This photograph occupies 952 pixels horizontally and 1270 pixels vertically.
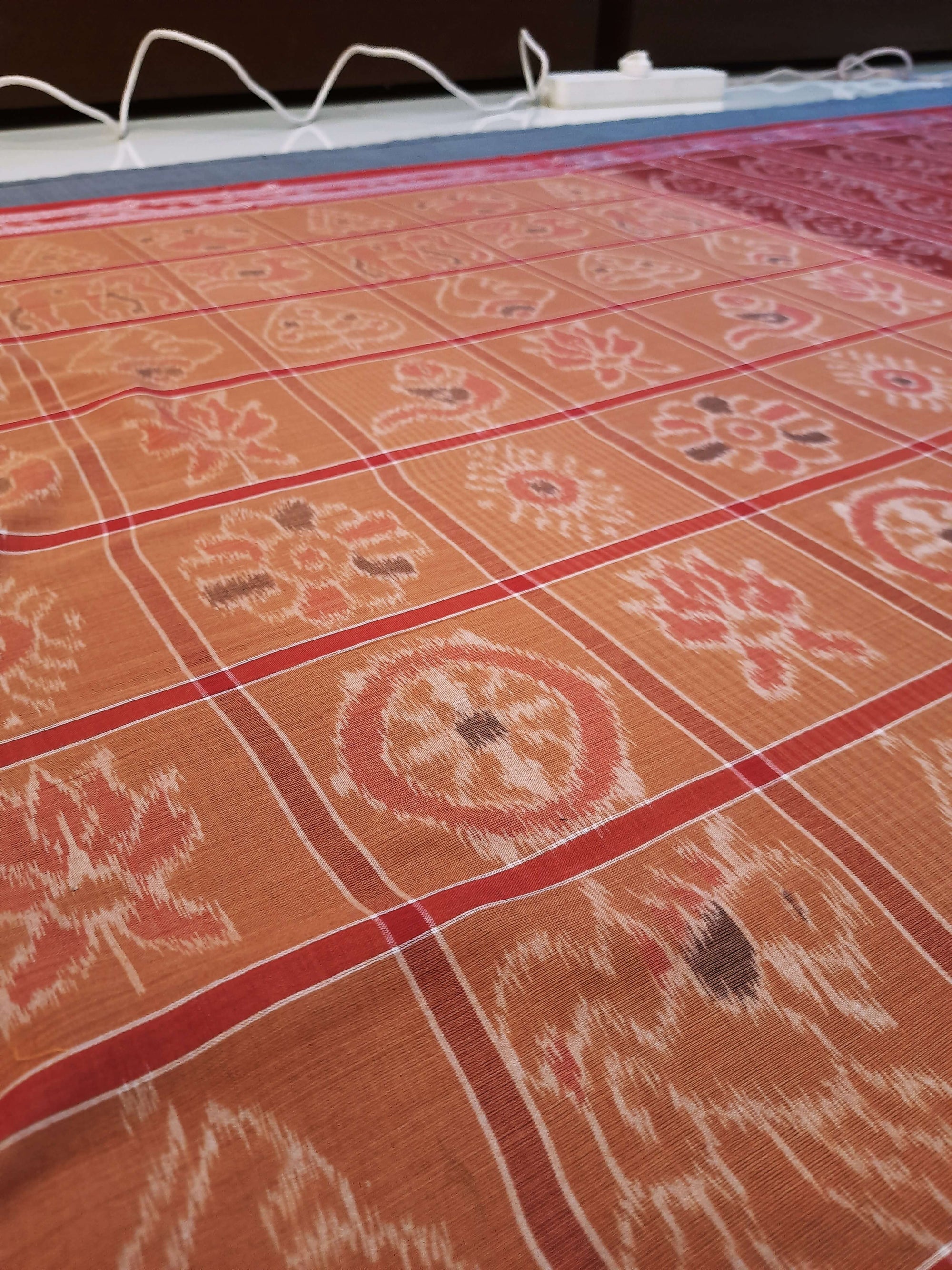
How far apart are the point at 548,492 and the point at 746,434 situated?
0.21 metres

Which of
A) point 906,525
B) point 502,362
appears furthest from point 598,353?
point 906,525

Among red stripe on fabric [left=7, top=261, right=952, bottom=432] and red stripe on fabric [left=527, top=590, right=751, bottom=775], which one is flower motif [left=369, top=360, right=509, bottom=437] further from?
red stripe on fabric [left=527, top=590, right=751, bottom=775]

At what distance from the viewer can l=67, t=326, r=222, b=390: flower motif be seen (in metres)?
0.90

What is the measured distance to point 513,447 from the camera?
31.4 inches

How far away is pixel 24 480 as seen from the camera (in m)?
0.72

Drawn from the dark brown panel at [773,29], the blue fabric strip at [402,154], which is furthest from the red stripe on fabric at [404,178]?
the dark brown panel at [773,29]

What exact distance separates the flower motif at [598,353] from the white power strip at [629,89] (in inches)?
59.7

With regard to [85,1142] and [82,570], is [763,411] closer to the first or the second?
[82,570]

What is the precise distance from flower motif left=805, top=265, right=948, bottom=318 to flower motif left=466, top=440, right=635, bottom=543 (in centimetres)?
55

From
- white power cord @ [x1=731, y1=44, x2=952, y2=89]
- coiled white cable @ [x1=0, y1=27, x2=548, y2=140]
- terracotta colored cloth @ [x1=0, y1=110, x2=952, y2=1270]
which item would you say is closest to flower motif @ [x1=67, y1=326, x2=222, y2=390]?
terracotta colored cloth @ [x1=0, y1=110, x2=952, y2=1270]

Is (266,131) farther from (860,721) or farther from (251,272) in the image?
(860,721)

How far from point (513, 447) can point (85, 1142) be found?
583 mm

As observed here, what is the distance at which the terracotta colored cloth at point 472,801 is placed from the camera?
342 millimetres

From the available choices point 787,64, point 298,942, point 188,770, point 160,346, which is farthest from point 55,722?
point 787,64
